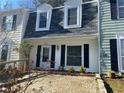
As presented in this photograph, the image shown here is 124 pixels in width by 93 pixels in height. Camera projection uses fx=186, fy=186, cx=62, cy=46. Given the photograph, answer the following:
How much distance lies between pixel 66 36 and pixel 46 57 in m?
3.23

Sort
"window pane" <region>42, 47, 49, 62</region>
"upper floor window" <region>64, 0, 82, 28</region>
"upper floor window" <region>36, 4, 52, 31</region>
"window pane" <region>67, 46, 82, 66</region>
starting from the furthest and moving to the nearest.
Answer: "upper floor window" <region>36, 4, 52, 31</region> < "window pane" <region>42, 47, 49, 62</region> < "upper floor window" <region>64, 0, 82, 28</region> < "window pane" <region>67, 46, 82, 66</region>

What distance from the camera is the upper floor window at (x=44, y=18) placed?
57.1ft

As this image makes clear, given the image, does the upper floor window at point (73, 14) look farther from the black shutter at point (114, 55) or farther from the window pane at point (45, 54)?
the black shutter at point (114, 55)

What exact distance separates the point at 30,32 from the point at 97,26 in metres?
6.75

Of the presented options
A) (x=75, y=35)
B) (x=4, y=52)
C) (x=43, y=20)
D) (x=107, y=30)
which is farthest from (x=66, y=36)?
(x=4, y=52)

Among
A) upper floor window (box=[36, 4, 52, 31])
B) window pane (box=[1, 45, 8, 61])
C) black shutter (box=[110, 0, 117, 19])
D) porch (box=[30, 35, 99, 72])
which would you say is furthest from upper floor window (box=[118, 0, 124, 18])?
window pane (box=[1, 45, 8, 61])

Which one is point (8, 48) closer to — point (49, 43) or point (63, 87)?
point (49, 43)

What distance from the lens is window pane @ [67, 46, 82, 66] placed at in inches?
617

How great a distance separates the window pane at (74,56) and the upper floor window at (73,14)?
191 centimetres

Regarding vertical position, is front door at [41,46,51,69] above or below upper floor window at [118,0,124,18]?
below

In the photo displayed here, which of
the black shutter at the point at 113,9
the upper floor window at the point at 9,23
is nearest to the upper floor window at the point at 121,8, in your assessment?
the black shutter at the point at 113,9

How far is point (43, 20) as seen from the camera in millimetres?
17781

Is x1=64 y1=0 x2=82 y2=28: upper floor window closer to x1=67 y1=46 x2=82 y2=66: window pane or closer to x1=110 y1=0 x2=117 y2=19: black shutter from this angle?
x1=67 y1=46 x2=82 y2=66: window pane

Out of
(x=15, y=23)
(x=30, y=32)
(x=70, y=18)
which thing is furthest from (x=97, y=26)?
(x=15, y=23)
